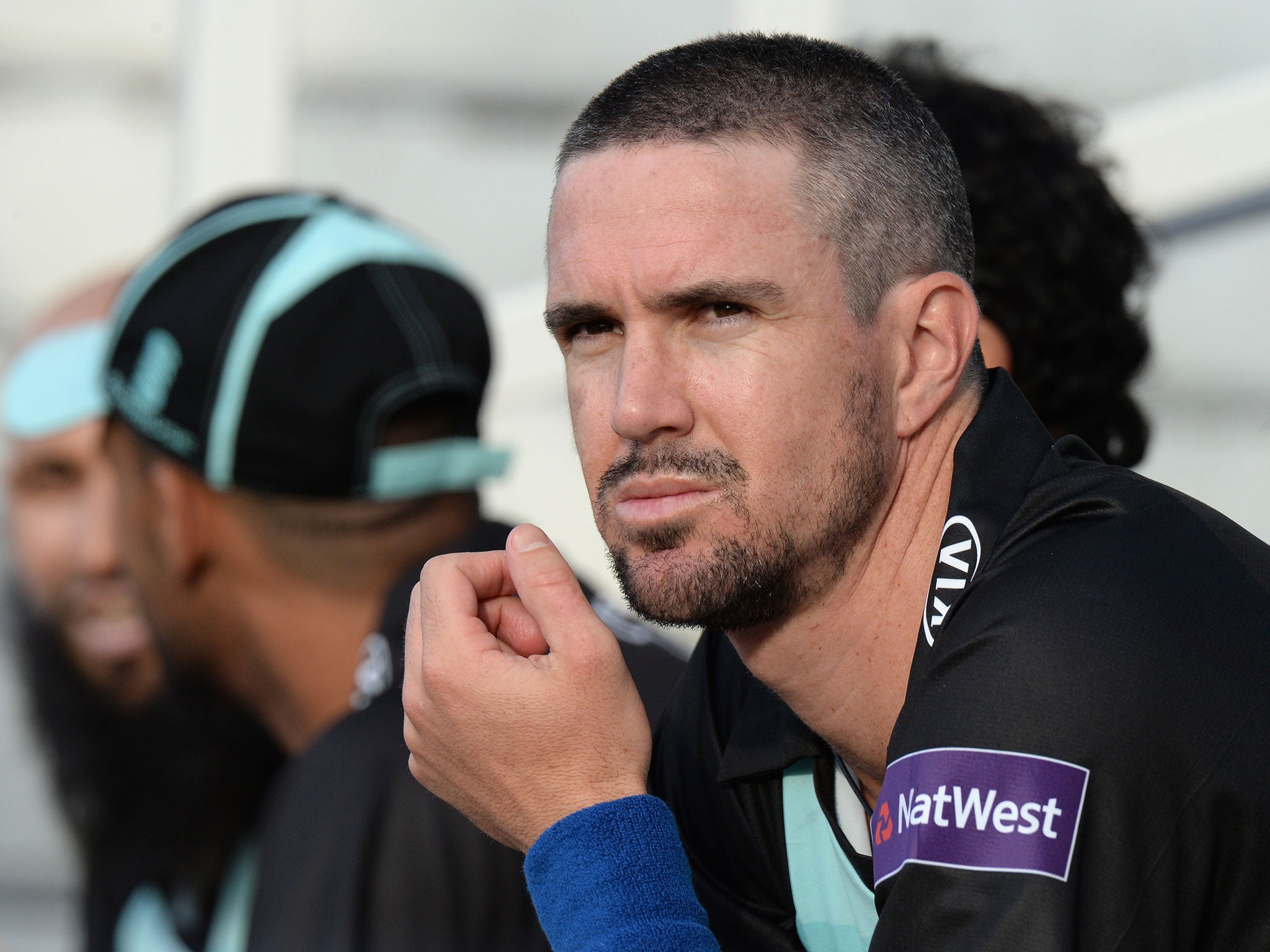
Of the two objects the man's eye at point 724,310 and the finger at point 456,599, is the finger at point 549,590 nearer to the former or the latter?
the finger at point 456,599

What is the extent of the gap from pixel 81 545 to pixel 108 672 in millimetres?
370

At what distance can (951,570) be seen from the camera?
1.35m

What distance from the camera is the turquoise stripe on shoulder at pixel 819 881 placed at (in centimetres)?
154

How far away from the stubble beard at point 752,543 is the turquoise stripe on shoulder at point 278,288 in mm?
1205

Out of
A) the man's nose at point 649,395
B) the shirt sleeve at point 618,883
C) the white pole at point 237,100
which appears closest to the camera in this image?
the shirt sleeve at point 618,883

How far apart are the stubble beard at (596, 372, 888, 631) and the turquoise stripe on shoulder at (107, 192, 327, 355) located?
142 centimetres

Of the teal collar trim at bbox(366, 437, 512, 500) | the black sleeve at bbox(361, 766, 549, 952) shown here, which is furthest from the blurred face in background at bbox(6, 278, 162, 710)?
the black sleeve at bbox(361, 766, 549, 952)

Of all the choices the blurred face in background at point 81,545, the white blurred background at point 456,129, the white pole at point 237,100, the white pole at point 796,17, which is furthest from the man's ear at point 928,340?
the white pole at point 237,100

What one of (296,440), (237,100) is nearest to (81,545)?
(296,440)

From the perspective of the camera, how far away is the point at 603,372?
1504 mm

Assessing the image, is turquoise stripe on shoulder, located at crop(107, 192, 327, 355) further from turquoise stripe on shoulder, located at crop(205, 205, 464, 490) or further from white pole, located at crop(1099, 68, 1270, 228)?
white pole, located at crop(1099, 68, 1270, 228)

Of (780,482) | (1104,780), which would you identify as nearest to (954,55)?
(780,482)

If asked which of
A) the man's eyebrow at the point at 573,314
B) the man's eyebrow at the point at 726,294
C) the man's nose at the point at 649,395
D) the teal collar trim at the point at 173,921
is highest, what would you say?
the man's eyebrow at the point at 726,294

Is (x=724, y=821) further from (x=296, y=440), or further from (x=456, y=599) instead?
(x=296, y=440)
